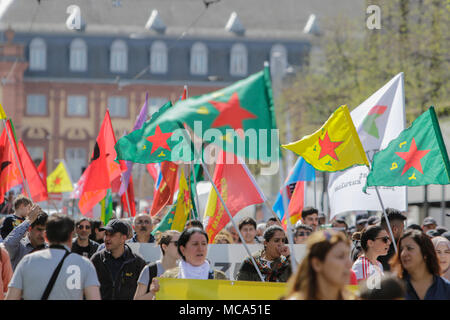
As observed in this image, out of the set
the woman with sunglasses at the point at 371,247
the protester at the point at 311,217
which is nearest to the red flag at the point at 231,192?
the protester at the point at 311,217

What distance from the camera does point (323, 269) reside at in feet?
17.5

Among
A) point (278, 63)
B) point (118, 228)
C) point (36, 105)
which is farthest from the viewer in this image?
point (36, 105)

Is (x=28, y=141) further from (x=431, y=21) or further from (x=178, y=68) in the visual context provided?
(x=431, y=21)

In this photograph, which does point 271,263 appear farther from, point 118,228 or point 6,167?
point 6,167

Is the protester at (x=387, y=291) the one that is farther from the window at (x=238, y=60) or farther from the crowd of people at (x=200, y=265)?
the window at (x=238, y=60)

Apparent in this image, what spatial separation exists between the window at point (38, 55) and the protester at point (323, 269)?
203 ft

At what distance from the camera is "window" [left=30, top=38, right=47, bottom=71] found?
215ft

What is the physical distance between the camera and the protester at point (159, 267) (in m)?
7.46

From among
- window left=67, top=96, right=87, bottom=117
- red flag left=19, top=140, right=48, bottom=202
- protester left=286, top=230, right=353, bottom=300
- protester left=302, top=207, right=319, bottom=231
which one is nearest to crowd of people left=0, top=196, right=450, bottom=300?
protester left=286, top=230, right=353, bottom=300

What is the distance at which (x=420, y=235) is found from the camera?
6.97m

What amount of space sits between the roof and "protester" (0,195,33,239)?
54.5 m

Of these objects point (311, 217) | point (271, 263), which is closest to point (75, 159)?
point (311, 217)

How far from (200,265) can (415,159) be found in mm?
3274
